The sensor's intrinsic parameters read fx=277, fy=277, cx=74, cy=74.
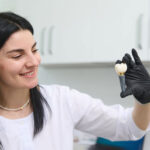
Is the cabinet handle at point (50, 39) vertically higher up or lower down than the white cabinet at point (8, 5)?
lower down

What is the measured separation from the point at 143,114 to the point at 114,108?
164 millimetres

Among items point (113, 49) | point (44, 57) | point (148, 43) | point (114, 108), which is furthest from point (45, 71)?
point (114, 108)

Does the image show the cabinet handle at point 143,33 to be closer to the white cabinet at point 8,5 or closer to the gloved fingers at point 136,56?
the gloved fingers at point 136,56

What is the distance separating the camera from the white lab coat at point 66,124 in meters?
1.04

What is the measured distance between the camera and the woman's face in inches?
38.5

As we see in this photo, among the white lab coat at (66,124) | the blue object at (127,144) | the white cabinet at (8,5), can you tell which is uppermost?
the white cabinet at (8,5)

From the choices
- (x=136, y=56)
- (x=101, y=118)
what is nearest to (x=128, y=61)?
(x=136, y=56)

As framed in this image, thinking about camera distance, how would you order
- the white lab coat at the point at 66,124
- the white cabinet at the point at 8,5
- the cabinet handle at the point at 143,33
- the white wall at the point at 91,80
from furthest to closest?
the white cabinet at the point at 8,5 < the white wall at the point at 91,80 < the cabinet handle at the point at 143,33 < the white lab coat at the point at 66,124

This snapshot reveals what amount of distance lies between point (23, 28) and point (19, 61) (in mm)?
131

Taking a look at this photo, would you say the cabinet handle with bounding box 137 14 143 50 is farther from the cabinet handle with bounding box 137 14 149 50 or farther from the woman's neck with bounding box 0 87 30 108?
the woman's neck with bounding box 0 87 30 108

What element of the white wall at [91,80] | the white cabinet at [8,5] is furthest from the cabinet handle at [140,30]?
the white cabinet at [8,5]

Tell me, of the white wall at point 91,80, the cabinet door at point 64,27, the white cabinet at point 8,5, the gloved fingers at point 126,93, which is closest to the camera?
the gloved fingers at point 126,93

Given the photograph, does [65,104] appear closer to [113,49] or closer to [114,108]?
[114,108]

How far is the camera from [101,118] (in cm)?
113
